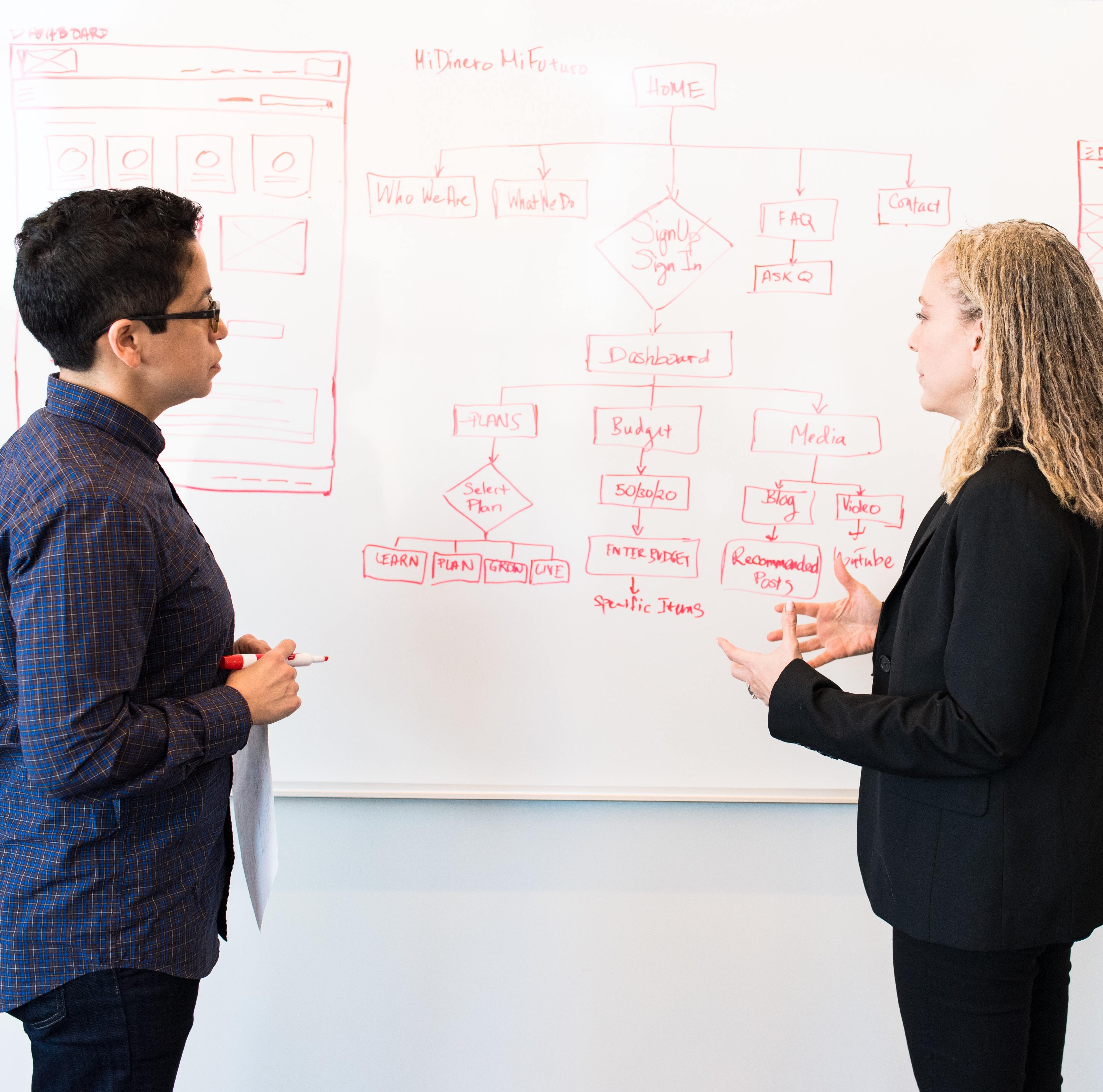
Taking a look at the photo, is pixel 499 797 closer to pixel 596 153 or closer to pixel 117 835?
pixel 117 835

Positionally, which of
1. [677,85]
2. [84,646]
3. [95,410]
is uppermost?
[677,85]

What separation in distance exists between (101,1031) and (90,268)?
0.92 meters

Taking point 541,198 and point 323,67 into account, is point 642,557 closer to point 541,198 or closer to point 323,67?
point 541,198

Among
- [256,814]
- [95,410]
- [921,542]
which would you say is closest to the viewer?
[95,410]

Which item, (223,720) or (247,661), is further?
(247,661)

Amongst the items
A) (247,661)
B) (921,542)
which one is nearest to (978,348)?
(921,542)

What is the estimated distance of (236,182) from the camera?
1.79 m

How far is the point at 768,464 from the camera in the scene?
1.84 metres

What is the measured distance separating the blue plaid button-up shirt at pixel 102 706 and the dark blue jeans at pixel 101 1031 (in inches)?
1.0

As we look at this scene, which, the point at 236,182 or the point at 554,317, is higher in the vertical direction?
the point at 236,182

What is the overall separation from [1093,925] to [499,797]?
1.05 metres

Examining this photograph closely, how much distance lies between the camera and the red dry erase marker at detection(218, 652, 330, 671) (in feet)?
4.16

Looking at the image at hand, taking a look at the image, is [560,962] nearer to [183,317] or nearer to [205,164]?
[183,317]

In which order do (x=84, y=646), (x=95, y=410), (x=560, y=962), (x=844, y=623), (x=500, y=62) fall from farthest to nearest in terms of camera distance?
(x=560, y=962) → (x=500, y=62) → (x=844, y=623) → (x=95, y=410) → (x=84, y=646)
